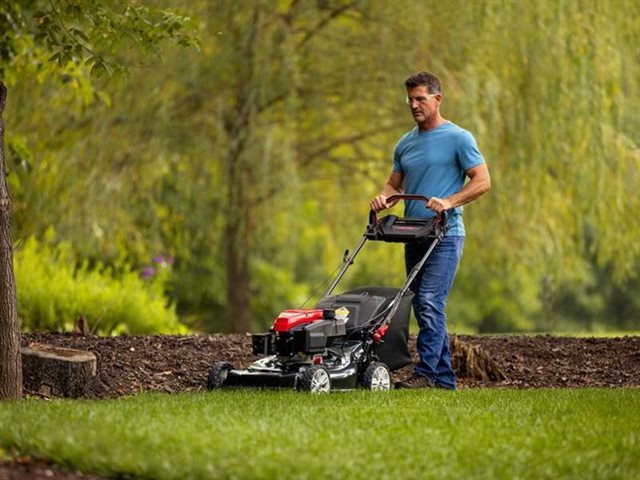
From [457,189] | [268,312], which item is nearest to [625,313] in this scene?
[268,312]

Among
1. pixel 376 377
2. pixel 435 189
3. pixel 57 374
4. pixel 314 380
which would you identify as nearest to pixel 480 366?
pixel 376 377

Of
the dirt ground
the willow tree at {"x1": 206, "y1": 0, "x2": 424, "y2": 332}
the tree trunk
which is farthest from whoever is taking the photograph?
the willow tree at {"x1": 206, "y1": 0, "x2": 424, "y2": 332}

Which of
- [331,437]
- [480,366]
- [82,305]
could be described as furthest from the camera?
[82,305]

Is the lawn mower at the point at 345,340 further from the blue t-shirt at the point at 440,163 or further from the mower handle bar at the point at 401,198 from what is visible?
the blue t-shirt at the point at 440,163

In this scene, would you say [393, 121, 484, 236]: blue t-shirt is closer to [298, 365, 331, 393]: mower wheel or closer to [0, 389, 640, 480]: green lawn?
[298, 365, 331, 393]: mower wheel

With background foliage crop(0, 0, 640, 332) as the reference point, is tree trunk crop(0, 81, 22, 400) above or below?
below

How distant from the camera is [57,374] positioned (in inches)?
320

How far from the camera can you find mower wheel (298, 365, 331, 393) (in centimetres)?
767

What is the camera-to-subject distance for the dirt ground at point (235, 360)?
29.1 ft

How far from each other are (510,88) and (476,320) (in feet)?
57.1

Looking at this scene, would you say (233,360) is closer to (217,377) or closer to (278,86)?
(217,377)

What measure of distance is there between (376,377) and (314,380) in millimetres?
580

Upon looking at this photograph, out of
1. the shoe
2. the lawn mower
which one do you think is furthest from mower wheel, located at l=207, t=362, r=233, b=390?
the shoe

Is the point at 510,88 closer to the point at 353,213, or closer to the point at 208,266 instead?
the point at 353,213
